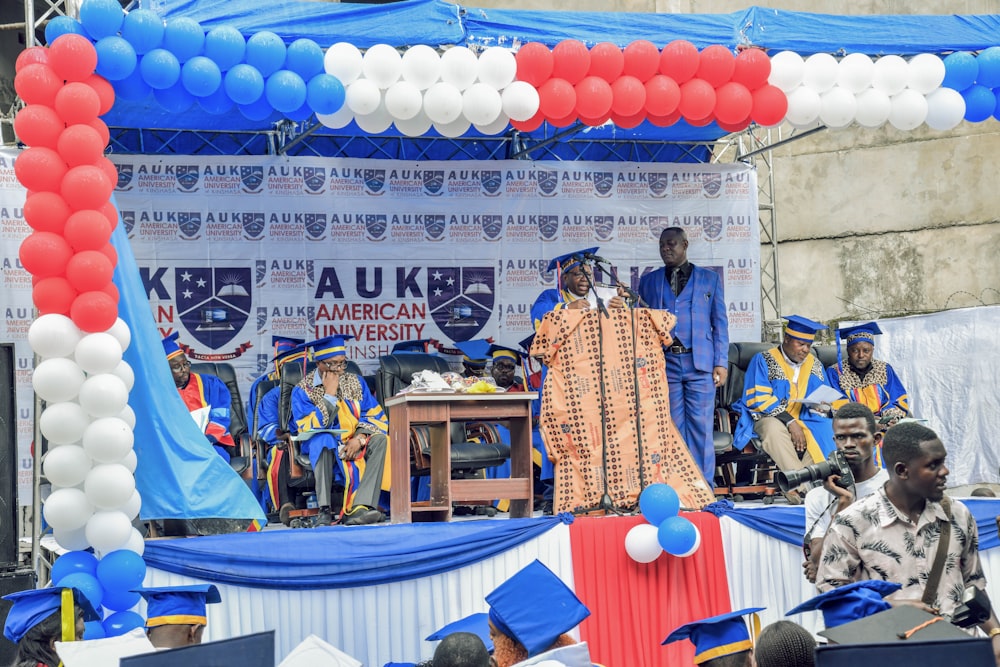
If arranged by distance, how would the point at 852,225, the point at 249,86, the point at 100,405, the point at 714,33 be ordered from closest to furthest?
the point at 100,405 → the point at 249,86 → the point at 714,33 → the point at 852,225

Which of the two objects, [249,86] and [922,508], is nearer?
[922,508]

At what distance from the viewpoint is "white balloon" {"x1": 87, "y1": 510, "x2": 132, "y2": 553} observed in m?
6.47

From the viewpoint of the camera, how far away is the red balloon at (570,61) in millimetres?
7863

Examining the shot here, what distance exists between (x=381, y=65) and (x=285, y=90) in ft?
2.02

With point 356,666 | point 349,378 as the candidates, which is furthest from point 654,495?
point 356,666

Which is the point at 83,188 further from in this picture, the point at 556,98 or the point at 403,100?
the point at 556,98

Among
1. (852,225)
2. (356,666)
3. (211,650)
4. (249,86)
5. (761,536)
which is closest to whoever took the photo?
(211,650)

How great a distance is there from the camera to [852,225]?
14586mm

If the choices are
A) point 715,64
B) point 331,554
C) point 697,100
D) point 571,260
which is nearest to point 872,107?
point 715,64

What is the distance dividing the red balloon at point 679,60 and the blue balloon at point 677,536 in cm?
270

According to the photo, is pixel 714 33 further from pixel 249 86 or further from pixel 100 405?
pixel 100 405

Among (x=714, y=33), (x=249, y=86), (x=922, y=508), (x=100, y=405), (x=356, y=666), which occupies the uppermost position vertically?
(x=714, y=33)

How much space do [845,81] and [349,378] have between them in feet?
12.2

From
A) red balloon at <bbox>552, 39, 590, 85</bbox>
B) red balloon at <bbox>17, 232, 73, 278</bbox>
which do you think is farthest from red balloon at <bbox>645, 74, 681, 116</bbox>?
red balloon at <bbox>17, 232, 73, 278</bbox>
